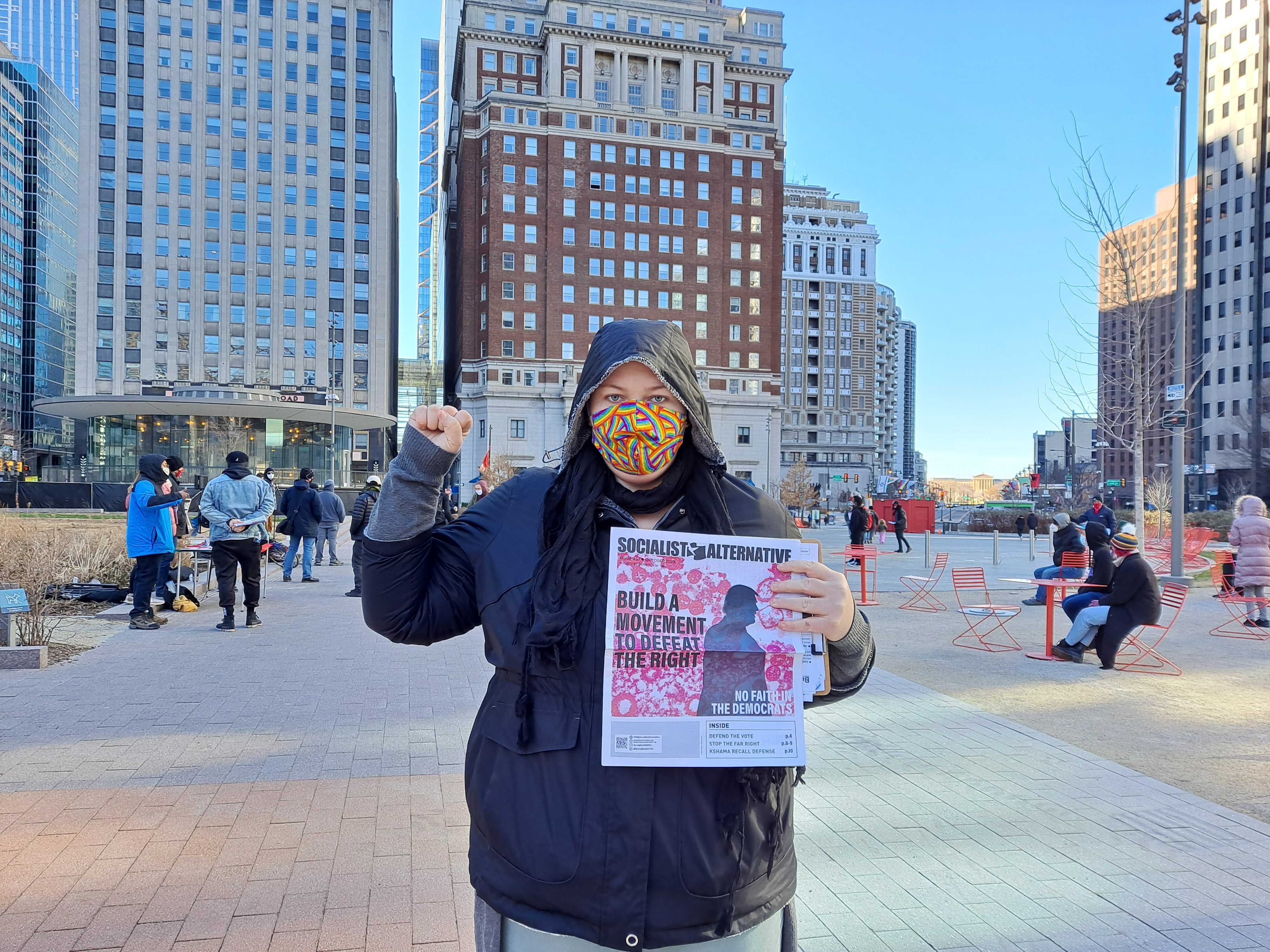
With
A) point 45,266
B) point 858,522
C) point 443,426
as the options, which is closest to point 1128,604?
point 443,426

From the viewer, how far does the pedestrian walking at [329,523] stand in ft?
67.6

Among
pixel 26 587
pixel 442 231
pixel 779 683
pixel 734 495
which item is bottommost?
pixel 26 587

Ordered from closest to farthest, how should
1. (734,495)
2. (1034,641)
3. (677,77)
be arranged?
(734,495) < (1034,641) < (677,77)

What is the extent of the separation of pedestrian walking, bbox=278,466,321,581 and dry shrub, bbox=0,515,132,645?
2917mm

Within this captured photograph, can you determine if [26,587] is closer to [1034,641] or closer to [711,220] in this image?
[1034,641]

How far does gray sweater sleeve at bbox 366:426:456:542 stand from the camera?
75.5 inches

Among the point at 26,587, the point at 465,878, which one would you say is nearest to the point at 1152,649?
the point at 465,878

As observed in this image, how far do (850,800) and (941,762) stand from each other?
1174 millimetres

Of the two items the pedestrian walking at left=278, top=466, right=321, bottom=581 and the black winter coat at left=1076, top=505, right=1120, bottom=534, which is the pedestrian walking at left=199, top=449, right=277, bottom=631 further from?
the black winter coat at left=1076, top=505, right=1120, bottom=534

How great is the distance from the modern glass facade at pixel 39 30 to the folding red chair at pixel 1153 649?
782 feet

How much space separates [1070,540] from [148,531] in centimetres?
1384

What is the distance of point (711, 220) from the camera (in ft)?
284

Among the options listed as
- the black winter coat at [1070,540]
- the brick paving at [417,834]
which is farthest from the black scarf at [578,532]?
the black winter coat at [1070,540]

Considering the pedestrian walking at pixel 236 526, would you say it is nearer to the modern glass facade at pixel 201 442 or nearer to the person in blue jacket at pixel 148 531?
the person in blue jacket at pixel 148 531
